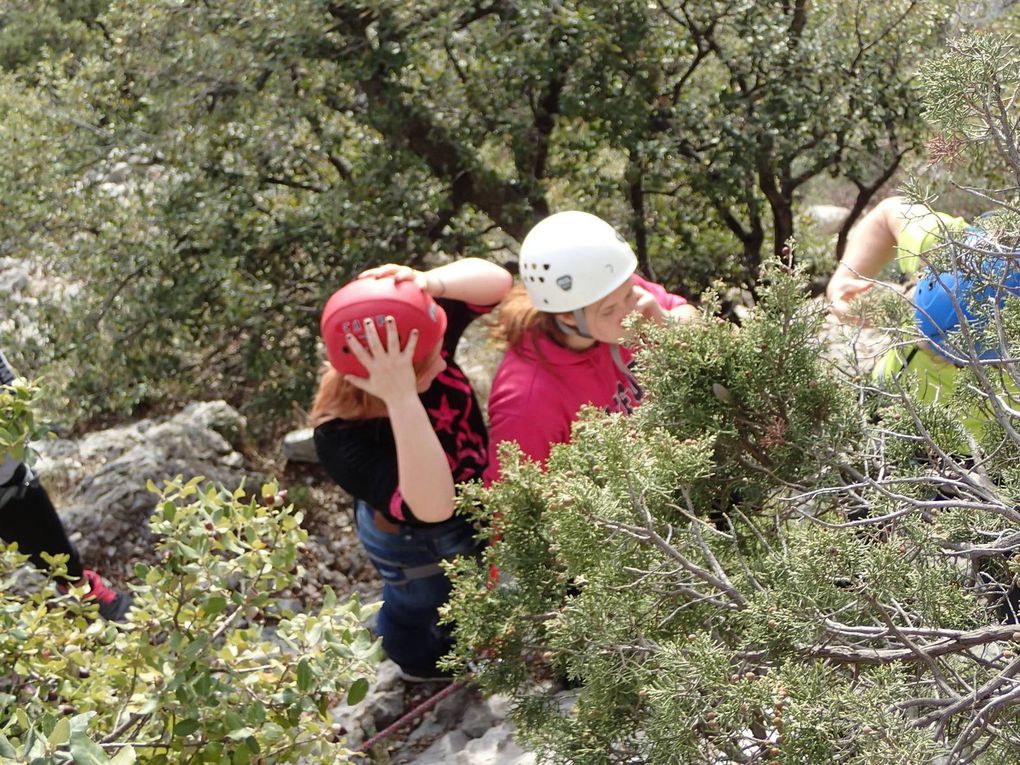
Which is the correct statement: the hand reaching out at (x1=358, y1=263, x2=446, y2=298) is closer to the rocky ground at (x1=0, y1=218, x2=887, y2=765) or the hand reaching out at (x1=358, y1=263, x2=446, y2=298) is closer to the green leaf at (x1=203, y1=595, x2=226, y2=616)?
the green leaf at (x1=203, y1=595, x2=226, y2=616)

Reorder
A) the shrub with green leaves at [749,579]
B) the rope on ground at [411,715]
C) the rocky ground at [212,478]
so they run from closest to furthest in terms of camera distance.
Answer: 1. the shrub with green leaves at [749,579]
2. the rope on ground at [411,715]
3. the rocky ground at [212,478]

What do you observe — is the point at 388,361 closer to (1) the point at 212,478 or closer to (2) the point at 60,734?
(2) the point at 60,734

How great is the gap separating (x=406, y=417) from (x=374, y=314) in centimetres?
32

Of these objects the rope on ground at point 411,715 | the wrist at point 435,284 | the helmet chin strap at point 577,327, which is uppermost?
the wrist at point 435,284

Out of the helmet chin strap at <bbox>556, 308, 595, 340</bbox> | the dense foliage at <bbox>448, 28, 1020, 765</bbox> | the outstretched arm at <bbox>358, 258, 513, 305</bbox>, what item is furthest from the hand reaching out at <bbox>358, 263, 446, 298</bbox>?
the dense foliage at <bbox>448, 28, 1020, 765</bbox>

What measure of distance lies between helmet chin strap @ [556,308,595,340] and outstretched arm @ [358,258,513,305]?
0.34m

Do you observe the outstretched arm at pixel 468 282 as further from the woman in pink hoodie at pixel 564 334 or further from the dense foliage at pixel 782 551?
the dense foliage at pixel 782 551

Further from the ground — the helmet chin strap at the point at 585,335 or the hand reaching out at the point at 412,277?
the hand reaching out at the point at 412,277

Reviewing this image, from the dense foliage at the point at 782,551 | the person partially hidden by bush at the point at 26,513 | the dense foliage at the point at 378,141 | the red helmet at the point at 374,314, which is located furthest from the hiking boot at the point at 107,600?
the dense foliage at the point at 782,551

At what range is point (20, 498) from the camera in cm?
446

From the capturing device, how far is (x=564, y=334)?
3.71 m

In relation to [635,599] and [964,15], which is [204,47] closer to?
[964,15]

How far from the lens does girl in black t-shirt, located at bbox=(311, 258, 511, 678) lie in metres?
3.34

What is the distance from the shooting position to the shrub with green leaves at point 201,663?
2.33m
